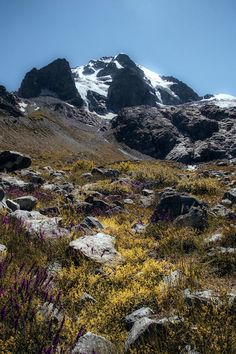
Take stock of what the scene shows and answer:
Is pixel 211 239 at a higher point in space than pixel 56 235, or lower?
higher

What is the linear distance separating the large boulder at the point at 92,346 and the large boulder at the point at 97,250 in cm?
310

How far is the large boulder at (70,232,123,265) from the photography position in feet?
28.2

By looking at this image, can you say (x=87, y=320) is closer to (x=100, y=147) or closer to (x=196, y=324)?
(x=196, y=324)

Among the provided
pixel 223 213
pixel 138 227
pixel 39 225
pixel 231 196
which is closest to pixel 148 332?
pixel 39 225

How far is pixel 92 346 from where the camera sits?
16.9 ft

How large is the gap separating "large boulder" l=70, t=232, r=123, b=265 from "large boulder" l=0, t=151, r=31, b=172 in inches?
783

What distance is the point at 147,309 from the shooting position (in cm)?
636

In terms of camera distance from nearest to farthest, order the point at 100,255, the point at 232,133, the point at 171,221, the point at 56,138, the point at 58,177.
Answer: the point at 100,255
the point at 171,221
the point at 58,177
the point at 56,138
the point at 232,133

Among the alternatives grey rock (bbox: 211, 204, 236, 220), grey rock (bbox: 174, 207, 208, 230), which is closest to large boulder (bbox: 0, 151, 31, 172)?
grey rock (bbox: 211, 204, 236, 220)

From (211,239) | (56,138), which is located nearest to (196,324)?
(211,239)

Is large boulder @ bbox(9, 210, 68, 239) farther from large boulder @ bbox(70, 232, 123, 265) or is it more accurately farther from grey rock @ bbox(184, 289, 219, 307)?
grey rock @ bbox(184, 289, 219, 307)

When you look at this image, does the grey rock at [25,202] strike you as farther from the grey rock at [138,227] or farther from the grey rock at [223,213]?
the grey rock at [223,213]

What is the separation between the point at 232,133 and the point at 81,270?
199 m

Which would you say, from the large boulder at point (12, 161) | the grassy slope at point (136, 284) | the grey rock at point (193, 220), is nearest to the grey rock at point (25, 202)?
the grassy slope at point (136, 284)
